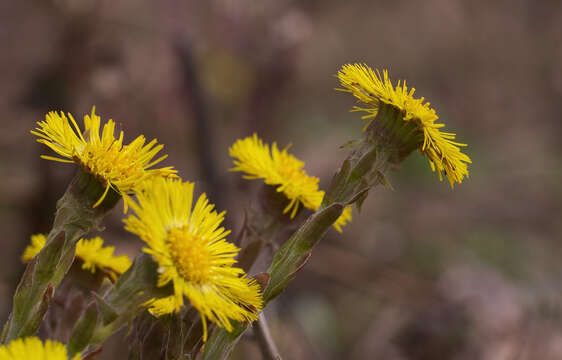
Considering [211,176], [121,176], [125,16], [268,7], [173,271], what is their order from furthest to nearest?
[268,7]
[125,16]
[211,176]
[121,176]
[173,271]

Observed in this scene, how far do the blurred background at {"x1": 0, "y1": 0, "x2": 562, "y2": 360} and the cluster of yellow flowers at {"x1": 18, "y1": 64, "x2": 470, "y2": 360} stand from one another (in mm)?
1914

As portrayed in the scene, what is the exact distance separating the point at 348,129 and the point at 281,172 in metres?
4.17

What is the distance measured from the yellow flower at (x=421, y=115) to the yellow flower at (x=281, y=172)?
0.24m

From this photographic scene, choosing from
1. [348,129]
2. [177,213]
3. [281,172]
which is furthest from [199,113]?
[177,213]

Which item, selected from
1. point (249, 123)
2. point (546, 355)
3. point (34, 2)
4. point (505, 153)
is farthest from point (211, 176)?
point (505, 153)

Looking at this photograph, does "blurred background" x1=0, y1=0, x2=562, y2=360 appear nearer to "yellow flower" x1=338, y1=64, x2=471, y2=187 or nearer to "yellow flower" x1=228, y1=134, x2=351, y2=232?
"yellow flower" x1=228, y1=134, x2=351, y2=232

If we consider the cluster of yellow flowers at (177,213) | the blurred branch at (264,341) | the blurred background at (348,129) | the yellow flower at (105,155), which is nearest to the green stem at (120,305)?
the cluster of yellow flowers at (177,213)

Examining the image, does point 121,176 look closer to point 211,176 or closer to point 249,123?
point 211,176

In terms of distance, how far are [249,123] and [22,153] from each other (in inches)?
64.8

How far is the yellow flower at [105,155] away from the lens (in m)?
1.05

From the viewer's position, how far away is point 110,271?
132 cm

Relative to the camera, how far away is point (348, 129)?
5477mm

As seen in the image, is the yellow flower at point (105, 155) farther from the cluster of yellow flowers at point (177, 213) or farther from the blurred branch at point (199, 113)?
the blurred branch at point (199, 113)

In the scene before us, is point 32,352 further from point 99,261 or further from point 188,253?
point 99,261
